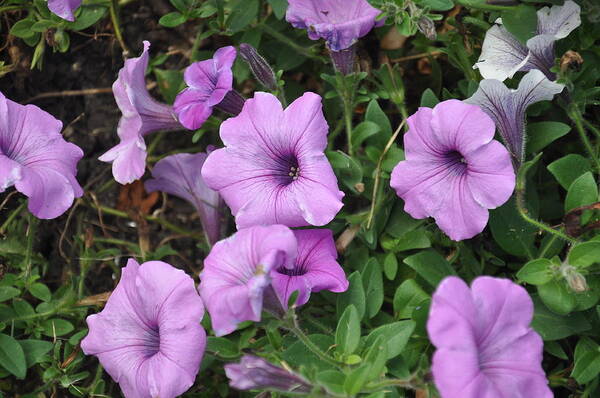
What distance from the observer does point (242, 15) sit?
7.00 feet

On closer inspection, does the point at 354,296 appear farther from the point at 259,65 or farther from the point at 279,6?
the point at 279,6

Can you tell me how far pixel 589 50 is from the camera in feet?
6.55

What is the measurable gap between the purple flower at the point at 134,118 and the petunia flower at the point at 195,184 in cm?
13

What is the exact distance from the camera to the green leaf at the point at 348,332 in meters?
1.67

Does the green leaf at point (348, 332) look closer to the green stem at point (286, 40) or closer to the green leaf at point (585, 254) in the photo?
the green leaf at point (585, 254)

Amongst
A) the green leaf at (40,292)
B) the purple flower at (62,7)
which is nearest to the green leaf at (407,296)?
the green leaf at (40,292)

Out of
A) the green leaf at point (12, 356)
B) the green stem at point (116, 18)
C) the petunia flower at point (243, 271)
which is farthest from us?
the green stem at point (116, 18)

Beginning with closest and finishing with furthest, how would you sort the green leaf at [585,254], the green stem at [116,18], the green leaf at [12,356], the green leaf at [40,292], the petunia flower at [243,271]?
the petunia flower at [243,271] → the green leaf at [585,254] → the green leaf at [12,356] → the green leaf at [40,292] → the green stem at [116,18]

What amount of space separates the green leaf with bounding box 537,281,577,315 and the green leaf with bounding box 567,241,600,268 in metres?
0.06

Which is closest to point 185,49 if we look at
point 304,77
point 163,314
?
point 304,77

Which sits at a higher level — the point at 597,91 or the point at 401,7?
the point at 401,7

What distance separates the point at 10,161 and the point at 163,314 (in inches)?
21.2

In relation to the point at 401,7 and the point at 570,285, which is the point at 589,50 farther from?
the point at 570,285

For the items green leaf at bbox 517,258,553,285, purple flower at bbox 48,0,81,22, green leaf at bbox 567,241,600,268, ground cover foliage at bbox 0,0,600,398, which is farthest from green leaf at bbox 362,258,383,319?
purple flower at bbox 48,0,81,22
